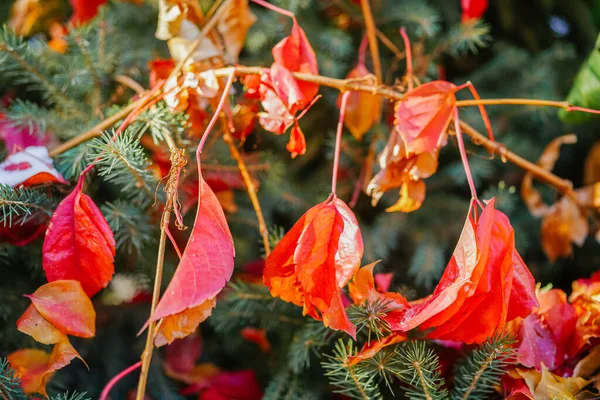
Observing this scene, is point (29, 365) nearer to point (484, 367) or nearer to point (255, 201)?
point (255, 201)

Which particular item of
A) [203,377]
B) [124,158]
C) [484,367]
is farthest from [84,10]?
[484,367]

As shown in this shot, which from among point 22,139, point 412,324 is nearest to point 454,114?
point 412,324

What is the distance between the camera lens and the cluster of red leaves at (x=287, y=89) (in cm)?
38

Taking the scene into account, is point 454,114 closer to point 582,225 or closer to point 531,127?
point 582,225

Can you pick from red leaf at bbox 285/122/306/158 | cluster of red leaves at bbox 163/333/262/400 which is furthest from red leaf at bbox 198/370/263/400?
red leaf at bbox 285/122/306/158

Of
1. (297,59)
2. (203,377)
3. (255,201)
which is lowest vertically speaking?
(203,377)

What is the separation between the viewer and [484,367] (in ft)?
1.12

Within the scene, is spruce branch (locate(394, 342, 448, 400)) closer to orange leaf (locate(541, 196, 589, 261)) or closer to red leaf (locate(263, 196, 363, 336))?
red leaf (locate(263, 196, 363, 336))

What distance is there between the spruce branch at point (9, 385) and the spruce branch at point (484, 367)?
0.30 meters

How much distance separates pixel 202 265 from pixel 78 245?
0.11 metres

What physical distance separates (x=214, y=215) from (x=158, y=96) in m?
0.13

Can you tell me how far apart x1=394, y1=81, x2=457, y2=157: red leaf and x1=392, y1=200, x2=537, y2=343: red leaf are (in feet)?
0.22

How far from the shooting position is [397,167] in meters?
0.40

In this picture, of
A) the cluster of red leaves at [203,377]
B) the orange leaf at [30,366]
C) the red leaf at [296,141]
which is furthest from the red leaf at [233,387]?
the red leaf at [296,141]
